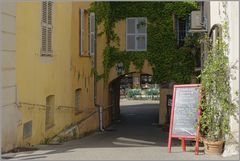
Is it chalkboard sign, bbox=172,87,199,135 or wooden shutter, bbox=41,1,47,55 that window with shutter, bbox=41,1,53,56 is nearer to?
wooden shutter, bbox=41,1,47,55

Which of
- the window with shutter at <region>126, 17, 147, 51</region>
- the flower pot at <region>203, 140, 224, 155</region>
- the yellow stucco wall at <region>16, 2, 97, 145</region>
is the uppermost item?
the window with shutter at <region>126, 17, 147, 51</region>

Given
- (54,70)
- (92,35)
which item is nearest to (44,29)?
(54,70)

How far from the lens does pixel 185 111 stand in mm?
9719

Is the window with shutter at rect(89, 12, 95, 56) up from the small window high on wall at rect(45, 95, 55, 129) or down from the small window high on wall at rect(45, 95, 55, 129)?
up

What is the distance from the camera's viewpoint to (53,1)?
1377 centimetres

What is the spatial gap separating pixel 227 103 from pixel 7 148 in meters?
4.73

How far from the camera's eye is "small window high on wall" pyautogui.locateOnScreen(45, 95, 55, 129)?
13.4m

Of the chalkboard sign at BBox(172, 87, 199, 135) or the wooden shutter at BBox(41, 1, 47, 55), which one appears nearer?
the chalkboard sign at BBox(172, 87, 199, 135)

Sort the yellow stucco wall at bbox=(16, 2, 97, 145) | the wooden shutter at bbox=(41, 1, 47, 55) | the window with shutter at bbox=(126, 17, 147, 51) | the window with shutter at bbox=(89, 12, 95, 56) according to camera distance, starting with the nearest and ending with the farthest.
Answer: the yellow stucco wall at bbox=(16, 2, 97, 145) → the wooden shutter at bbox=(41, 1, 47, 55) → the window with shutter at bbox=(89, 12, 95, 56) → the window with shutter at bbox=(126, 17, 147, 51)

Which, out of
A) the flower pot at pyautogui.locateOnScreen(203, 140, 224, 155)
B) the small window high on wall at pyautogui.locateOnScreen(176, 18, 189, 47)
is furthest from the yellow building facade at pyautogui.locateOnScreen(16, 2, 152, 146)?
the flower pot at pyautogui.locateOnScreen(203, 140, 224, 155)

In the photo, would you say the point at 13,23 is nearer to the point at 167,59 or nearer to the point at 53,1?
the point at 53,1

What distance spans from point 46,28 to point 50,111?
2.58 metres

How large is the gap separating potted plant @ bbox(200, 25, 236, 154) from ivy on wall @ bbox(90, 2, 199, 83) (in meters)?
12.5

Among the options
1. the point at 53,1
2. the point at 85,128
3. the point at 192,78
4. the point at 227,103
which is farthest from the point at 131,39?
the point at 227,103
